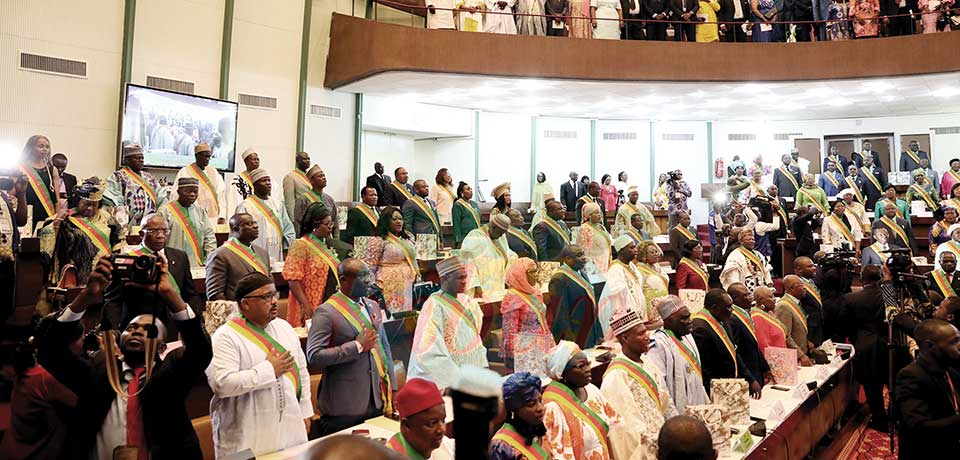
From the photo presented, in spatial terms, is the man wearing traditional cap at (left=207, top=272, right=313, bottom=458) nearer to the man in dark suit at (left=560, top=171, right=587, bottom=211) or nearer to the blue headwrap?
the blue headwrap

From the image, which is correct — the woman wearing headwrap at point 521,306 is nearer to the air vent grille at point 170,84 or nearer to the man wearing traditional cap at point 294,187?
the man wearing traditional cap at point 294,187

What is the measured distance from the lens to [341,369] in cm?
373

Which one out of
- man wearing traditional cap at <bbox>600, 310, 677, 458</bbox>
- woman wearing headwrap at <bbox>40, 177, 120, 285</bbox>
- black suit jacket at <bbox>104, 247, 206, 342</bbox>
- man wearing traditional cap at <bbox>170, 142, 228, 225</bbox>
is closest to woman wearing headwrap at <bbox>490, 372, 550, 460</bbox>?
man wearing traditional cap at <bbox>600, 310, 677, 458</bbox>

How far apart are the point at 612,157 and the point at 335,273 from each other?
523 inches

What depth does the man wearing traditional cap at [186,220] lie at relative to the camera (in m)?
5.60

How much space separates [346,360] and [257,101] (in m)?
8.62

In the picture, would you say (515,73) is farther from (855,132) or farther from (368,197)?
(855,132)

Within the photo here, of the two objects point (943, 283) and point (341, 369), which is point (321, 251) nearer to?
point (341, 369)

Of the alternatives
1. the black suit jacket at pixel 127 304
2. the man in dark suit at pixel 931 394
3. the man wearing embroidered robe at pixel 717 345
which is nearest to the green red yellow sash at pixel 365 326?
the black suit jacket at pixel 127 304

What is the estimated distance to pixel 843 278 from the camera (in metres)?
6.97

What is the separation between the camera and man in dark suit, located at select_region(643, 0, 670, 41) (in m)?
12.7

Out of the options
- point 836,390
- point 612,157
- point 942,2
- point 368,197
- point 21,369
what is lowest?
point 836,390

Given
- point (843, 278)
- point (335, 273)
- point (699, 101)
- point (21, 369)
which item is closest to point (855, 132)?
point (699, 101)

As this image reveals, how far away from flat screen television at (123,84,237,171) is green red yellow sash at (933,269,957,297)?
30.9 ft
